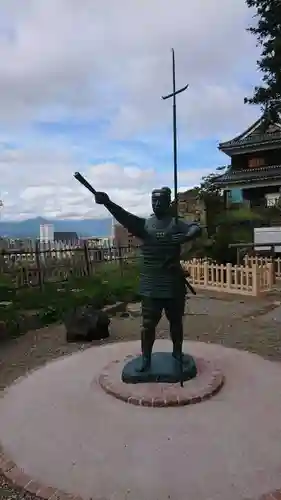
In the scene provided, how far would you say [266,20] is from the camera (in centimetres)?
1465

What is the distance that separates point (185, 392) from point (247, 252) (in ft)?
35.5

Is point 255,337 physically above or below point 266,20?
below

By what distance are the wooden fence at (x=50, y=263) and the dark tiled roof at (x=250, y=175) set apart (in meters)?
15.7

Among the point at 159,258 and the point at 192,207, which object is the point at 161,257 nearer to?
the point at 159,258

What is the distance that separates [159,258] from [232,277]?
7621 mm

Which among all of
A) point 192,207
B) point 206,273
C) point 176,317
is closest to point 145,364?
point 176,317

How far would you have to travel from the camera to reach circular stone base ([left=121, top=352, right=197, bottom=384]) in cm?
384

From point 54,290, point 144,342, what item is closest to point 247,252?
point 54,290

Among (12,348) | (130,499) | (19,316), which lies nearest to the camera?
(130,499)

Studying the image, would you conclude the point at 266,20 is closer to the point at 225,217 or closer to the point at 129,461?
the point at 225,217

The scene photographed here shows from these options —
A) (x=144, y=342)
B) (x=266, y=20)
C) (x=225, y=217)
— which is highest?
(x=266, y=20)

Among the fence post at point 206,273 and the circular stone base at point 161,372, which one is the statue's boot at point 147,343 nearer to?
the circular stone base at point 161,372

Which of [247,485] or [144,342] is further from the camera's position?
[144,342]

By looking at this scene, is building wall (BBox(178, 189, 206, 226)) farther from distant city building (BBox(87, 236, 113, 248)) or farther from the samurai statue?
the samurai statue
